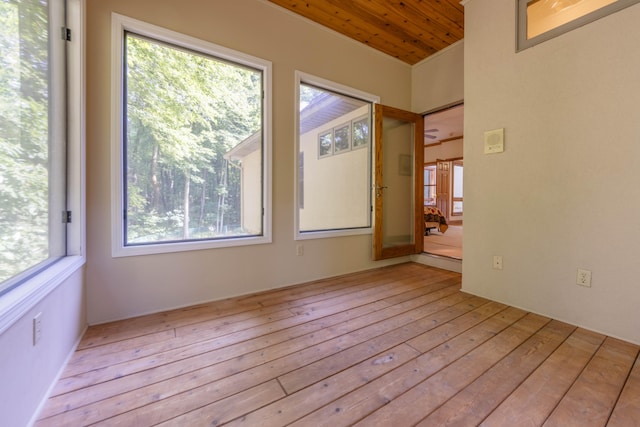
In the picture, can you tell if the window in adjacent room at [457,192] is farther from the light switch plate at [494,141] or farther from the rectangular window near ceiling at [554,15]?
the rectangular window near ceiling at [554,15]

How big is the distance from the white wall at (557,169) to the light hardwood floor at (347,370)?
267 mm

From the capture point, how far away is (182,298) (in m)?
2.29

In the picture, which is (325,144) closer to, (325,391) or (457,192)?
(325,391)

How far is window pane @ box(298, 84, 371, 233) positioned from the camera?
333 cm

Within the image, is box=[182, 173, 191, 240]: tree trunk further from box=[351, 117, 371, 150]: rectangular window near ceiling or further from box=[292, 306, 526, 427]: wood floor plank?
box=[351, 117, 371, 150]: rectangular window near ceiling

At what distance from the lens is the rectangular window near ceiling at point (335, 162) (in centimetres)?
318

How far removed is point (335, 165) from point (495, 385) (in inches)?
119

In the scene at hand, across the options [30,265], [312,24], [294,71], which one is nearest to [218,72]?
[294,71]

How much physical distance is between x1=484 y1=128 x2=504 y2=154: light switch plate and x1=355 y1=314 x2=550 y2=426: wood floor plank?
1.54 m

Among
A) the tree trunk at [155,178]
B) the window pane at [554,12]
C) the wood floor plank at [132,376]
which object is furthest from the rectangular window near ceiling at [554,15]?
the tree trunk at [155,178]

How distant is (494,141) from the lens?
7.95 feet

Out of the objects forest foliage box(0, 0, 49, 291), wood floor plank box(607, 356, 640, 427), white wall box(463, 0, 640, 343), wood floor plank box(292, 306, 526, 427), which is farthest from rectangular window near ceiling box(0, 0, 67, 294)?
white wall box(463, 0, 640, 343)

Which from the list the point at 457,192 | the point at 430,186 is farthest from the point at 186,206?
the point at 457,192

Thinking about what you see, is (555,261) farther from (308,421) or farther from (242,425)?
(242,425)
